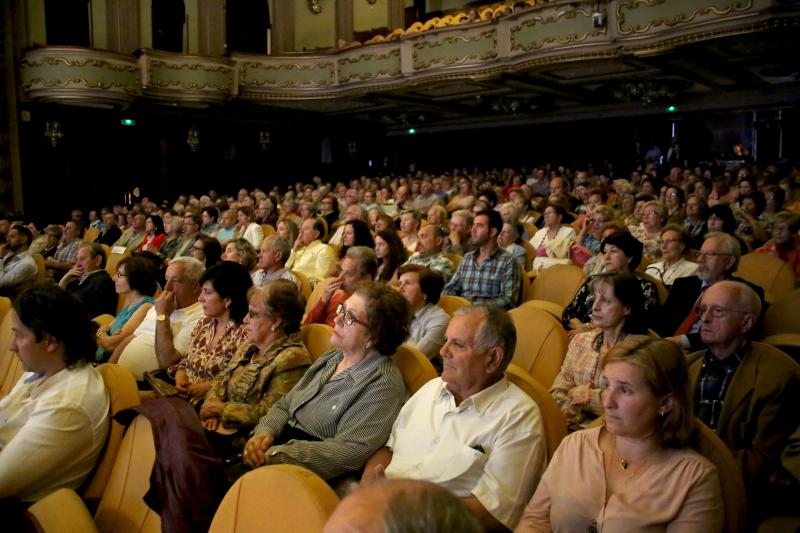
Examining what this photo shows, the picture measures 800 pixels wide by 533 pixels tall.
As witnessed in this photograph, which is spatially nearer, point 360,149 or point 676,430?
point 676,430

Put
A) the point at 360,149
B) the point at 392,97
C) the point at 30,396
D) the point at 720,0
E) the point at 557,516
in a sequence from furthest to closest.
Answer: the point at 360,149 < the point at 392,97 < the point at 720,0 < the point at 30,396 < the point at 557,516

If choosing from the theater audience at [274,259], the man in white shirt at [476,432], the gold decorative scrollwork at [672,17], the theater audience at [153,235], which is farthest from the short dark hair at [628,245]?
the theater audience at [153,235]

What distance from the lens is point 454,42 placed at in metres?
9.66

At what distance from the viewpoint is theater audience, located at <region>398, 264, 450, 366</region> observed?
9.42 ft

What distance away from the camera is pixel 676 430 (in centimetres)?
142

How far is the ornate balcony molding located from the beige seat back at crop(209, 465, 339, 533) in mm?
6612

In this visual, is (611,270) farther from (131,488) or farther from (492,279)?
(131,488)

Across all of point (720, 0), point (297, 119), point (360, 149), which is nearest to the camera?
point (720, 0)

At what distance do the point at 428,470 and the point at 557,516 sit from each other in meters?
0.36

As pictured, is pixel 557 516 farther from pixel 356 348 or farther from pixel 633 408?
pixel 356 348

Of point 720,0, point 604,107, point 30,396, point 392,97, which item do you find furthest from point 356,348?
point 604,107

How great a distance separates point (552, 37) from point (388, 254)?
5404 millimetres

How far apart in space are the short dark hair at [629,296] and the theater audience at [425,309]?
80 centimetres

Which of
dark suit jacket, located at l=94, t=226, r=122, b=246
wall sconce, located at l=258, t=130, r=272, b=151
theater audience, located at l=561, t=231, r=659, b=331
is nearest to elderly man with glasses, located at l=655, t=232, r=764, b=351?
theater audience, located at l=561, t=231, r=659, b=331
